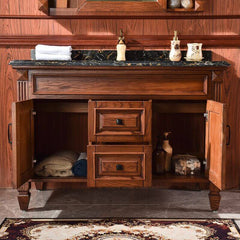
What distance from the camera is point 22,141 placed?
7.23ft

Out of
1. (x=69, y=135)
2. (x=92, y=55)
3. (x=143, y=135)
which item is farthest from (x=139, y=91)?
(x=69, y=135)

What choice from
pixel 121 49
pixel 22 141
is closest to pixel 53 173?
pixel 22 141

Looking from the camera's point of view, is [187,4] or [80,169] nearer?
[80,169]

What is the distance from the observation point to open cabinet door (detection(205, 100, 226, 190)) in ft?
6.93

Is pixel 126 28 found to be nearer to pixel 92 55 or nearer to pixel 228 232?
pixel 92 55

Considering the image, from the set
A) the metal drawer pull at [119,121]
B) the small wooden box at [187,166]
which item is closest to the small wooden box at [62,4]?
the metal drawer pull at [119,121]

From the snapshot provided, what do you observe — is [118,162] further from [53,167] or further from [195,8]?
[195,8]

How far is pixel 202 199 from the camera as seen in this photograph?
2.69 meters

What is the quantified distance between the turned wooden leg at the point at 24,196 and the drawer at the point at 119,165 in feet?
1.27

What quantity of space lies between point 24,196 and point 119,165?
0.61 meters

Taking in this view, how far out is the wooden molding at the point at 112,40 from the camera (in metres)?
2.80

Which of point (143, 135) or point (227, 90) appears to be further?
point (227, 90)

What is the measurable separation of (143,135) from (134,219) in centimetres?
48

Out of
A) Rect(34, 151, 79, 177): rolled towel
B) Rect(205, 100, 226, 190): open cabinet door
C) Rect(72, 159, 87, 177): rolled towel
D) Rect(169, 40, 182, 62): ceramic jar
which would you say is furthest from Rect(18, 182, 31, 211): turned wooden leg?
Rect(169, 40, 182, 62): ceramic jar
